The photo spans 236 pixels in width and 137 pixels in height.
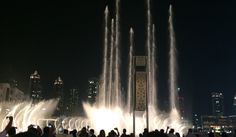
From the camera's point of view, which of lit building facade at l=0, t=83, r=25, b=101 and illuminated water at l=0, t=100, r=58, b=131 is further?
lit building facade at l=0, t=83, r=25, b=101

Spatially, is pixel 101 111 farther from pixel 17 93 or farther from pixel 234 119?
pixel 234 119

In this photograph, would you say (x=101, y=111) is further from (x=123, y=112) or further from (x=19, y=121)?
(x=19, y=121)

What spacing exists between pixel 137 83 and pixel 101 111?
784 inches

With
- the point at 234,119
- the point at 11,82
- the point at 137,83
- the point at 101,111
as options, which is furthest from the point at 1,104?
the point at 234,119

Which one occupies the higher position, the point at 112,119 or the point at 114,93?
the point at 114,93

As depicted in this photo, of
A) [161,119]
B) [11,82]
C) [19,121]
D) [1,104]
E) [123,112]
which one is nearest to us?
[123,112]

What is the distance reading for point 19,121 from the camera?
63.2 metres

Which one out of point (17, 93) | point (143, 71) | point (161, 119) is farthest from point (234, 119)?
point (143, 71)

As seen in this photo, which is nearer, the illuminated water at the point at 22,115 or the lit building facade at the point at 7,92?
the illuminated water at the point at 22,115

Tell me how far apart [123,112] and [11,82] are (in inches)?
2730

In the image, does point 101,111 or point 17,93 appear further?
point 17,93

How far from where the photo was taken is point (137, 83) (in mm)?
27562

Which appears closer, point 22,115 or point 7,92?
point 22,115

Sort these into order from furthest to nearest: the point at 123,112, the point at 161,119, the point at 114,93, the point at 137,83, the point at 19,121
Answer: the point at 19,121
the point at 161,119
the point at 123,112
the point at 114,93
the point at 137,83
